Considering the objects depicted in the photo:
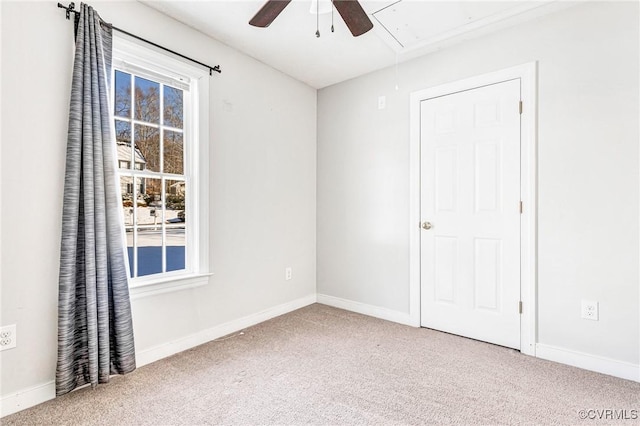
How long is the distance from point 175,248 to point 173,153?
0.76 metres

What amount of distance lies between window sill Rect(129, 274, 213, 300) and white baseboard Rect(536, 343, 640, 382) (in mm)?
2638

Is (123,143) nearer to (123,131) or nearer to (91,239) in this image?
(123,131)

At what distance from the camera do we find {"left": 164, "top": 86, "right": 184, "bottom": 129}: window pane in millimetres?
2602

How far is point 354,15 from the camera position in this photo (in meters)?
1.84

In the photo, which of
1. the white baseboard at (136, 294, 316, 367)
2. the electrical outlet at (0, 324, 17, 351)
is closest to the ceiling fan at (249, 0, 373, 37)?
the electrical outlet at (0, 324, 17, 351)

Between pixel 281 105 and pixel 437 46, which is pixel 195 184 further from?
pixel 437 46

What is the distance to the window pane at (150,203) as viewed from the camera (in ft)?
8.09

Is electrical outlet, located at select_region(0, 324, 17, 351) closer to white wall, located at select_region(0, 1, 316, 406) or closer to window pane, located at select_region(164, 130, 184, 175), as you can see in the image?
white wall, located at select_region(0, 1, 316, 406)

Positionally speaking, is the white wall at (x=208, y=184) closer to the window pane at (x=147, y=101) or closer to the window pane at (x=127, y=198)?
the window pane at (x=147, y=101)

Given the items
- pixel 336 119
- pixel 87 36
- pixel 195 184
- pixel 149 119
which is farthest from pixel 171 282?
pixel 336 119

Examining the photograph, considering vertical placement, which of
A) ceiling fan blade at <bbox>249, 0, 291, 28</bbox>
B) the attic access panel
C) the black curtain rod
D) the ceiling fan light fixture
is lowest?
ceiling fan blade at <bbox>249, 0, 291, 28</bbox>

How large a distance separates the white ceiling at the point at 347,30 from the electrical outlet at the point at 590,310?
2066 mm

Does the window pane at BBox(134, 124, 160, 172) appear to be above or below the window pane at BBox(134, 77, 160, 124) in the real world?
below

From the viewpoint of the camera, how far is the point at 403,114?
3199 mm
